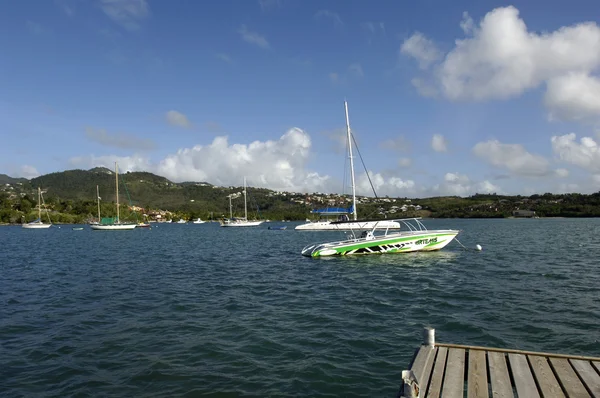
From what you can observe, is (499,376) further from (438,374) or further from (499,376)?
(438,374)

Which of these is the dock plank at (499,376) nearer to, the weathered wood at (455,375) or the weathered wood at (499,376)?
the weathered wood at (499,376)

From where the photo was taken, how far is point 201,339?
493 inches

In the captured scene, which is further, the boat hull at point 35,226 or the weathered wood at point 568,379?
the boat hull at point 35,226

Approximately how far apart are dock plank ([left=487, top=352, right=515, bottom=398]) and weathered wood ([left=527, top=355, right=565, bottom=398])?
1.56 ft

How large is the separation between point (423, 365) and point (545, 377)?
2.05 meters

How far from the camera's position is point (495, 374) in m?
7.17

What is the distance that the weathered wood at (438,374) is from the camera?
651 centimetres

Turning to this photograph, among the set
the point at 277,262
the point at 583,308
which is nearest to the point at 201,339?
the point at 583,308

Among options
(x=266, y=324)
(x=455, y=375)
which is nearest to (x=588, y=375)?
(x=455, y=375)

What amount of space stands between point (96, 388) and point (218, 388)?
2.78m

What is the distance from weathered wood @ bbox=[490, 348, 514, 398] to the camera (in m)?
6.45

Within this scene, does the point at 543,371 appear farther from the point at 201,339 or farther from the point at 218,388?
the point at 201,339

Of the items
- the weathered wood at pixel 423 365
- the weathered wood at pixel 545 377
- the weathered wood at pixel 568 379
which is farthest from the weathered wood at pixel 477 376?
the weathered wood at pixel 568 379

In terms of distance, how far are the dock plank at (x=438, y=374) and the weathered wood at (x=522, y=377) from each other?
118 centimetres
